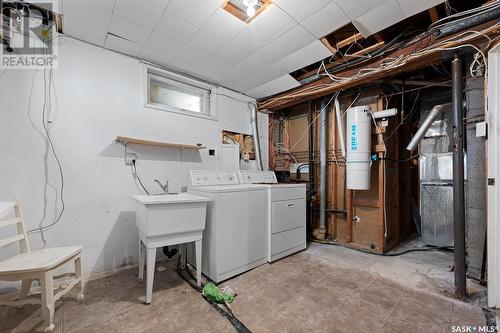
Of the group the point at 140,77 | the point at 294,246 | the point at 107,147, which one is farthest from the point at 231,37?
the point at 294,246

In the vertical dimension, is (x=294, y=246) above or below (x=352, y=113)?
below

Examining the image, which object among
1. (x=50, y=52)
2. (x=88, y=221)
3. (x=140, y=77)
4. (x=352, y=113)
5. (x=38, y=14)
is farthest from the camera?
(x=352, y=113)

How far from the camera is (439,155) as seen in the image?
10.1ft

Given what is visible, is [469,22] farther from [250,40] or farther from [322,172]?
[322,172]

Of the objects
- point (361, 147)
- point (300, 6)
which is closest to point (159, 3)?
point (300, 6)

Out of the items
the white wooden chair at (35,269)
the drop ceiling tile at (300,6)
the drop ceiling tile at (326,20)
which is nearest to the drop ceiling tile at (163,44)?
the drop ceiling tile at (300,6)

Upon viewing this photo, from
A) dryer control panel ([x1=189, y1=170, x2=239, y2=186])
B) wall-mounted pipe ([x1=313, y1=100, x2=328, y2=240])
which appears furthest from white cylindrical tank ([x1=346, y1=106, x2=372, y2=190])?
dryer control panel ([x1=189, y1=170, x2=239, y2=186])

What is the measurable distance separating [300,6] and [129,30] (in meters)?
1.61

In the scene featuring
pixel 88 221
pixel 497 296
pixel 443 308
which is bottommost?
pixel 443 308

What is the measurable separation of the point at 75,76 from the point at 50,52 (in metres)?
0.27

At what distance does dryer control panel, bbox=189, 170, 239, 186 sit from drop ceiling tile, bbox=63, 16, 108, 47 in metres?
1.64

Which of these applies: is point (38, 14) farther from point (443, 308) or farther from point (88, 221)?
point (443, 308)

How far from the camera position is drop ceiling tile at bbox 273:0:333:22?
1660mm

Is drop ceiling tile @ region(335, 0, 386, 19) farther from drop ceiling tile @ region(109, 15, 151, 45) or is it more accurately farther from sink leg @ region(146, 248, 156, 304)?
sink leg @ region(146, 248, 156, 304)
